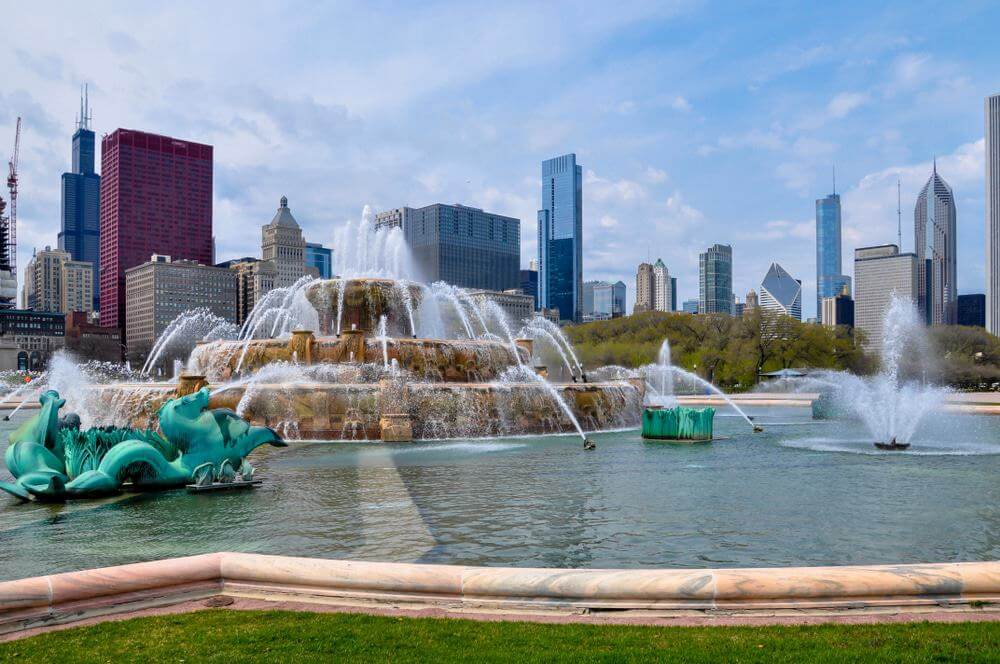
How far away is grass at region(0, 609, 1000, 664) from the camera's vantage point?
17.2 feet

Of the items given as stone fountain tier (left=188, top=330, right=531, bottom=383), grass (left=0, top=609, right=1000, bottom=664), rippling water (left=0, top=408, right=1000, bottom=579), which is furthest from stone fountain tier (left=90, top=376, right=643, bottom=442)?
grass (left=0, top=609, right=1000, bottom=664)

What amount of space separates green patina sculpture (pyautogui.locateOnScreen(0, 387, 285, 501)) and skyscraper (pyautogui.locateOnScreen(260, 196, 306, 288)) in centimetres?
17302

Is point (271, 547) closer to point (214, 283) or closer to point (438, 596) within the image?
point (438, 596)

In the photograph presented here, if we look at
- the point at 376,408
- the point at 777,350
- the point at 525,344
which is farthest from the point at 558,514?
the point at 777,350

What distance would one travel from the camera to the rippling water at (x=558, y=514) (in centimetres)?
877

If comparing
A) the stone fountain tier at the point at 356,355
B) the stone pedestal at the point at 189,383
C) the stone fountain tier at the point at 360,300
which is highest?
the stone fountain tier at the point at 360,300

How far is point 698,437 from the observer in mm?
21938

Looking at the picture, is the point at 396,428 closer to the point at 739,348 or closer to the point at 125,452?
the point at 125,452

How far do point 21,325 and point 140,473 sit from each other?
186m

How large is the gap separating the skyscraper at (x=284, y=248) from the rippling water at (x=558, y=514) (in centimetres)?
17244

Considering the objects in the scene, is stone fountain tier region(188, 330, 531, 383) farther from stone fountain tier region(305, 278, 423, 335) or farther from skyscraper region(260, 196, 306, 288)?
skyscraper region(260, 196, 306, 288)

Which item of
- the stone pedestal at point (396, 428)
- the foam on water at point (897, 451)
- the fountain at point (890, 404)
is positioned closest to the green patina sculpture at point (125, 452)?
the stone pedestal at point (396, 428)

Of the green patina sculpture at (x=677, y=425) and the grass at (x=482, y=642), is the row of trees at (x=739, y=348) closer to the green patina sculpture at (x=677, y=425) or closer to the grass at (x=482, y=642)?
the green patina sculpture at (x=677, y=425)

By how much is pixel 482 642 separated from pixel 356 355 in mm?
20932
